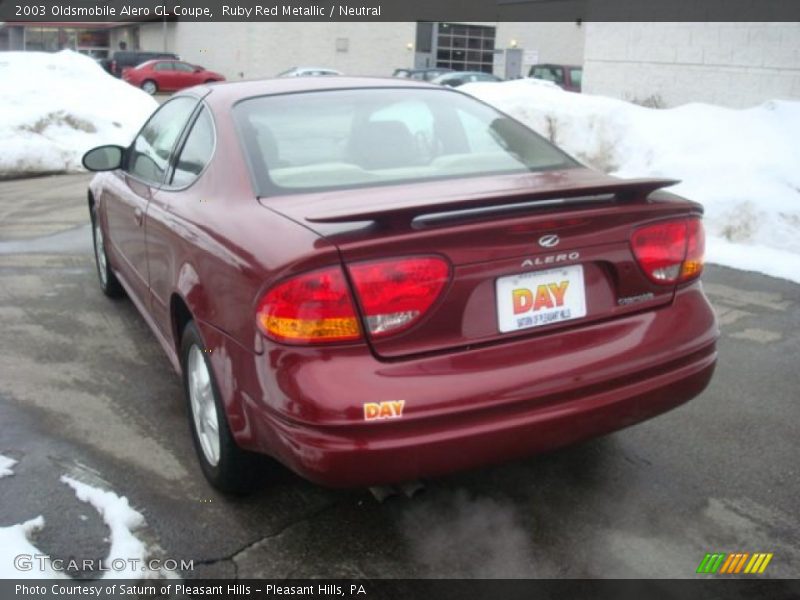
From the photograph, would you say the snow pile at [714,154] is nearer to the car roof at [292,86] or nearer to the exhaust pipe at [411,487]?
the car roof at [292,86]

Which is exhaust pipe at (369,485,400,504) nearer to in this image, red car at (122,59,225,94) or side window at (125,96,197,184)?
side window at (125,96,197,184)

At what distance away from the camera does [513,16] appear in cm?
4081

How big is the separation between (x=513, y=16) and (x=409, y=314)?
1635 inches

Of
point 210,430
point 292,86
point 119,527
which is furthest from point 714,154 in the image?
point 119,527

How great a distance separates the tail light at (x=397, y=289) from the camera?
2.30m

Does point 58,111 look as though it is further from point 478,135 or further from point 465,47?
point 465,47

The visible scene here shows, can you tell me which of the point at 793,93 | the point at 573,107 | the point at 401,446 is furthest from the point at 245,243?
the point at 793,93

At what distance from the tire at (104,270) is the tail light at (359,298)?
327cm

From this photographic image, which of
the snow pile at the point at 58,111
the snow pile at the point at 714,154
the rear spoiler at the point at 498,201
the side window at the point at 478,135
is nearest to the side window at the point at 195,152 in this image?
the rear spoiler at the point at 498,201

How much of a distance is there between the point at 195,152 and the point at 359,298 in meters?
1.51

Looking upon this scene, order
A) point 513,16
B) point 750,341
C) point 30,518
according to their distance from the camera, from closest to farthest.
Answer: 1. point 30,518
2. point 750,341
3. point 513,16

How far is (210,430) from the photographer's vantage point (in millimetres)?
3027

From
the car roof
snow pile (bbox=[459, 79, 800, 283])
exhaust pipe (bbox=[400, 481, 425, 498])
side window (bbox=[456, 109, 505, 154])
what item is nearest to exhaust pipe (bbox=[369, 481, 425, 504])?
exhaust pipe (bbox=[400, 481, 425, 498])

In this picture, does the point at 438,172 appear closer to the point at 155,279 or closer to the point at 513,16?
the point at 155,279
